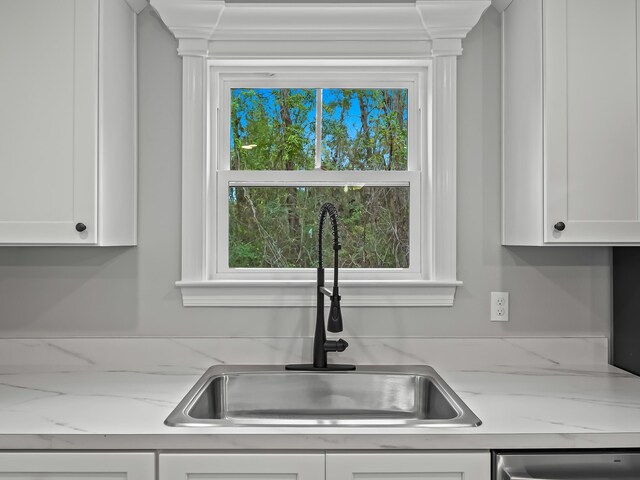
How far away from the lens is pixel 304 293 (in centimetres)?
210

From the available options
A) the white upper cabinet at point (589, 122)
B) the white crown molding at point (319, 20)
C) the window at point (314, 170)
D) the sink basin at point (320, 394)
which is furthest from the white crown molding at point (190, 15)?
the sink basin at point (320, 394)

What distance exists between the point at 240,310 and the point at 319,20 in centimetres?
104

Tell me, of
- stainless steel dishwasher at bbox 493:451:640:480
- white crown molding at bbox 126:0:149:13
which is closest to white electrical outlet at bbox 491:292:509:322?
stainless steel dishwasher at bbox 493:451:640:480

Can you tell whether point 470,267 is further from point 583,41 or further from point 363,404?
point 583,41

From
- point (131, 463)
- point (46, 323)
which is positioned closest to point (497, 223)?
point (131, 463)

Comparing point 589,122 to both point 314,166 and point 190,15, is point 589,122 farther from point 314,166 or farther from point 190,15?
point 190,15

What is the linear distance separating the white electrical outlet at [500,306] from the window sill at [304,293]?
0.49ft

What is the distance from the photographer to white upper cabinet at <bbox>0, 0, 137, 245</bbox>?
5.73ft

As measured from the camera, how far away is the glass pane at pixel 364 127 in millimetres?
2219

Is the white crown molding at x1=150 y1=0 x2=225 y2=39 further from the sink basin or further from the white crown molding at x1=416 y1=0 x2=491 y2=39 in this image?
the sink basin

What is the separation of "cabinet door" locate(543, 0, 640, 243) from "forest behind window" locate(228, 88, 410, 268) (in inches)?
23.2

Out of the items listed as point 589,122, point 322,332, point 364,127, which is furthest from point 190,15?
point 589,122

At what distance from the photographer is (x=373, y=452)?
1387mm

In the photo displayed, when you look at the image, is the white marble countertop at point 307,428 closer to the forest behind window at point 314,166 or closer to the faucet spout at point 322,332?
the faucet spout at point 322,332
